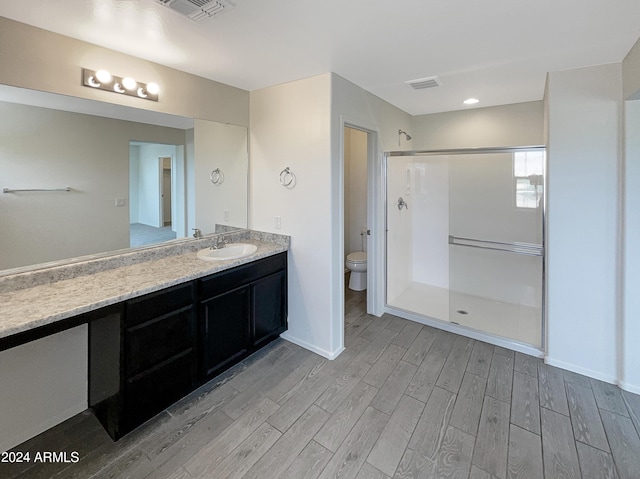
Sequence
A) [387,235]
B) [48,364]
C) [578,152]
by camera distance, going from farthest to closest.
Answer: [387,235] → [578,152] → [48,364]

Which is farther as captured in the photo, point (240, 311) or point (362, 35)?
point (240, 311)

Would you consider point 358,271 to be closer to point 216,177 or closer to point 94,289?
point 216,177

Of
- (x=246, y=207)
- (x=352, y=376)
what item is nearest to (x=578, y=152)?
(x=352, y=376)

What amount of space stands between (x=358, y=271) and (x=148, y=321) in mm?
2939

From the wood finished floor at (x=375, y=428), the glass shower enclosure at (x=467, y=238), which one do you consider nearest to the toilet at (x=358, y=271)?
the glass shower enclosure at (x=467, y=238)

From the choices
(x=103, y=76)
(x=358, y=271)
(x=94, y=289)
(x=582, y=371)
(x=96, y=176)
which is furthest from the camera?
(x=358, y=271)

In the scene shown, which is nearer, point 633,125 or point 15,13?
point 15,13

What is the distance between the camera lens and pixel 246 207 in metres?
3.21

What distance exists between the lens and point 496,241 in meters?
3.83

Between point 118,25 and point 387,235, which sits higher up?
point 118,25

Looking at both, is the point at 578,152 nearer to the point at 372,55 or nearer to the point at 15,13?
the point at 372,55

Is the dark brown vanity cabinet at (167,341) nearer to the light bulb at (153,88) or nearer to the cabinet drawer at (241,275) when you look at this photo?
the cabinet drawer at (241,275)

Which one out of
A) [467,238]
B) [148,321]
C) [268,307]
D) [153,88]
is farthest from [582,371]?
[153,88]

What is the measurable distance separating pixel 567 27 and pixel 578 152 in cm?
99
